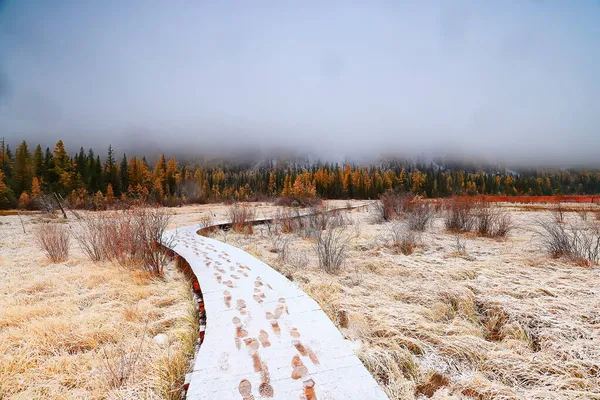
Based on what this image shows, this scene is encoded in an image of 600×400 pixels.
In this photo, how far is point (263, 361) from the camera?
7.59 ft

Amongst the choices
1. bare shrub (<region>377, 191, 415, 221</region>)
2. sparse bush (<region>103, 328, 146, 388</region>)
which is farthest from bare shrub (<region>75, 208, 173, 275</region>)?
bare shrub (<region>377, 191, 415, 221</region>)

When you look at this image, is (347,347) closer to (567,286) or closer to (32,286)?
(567,286)

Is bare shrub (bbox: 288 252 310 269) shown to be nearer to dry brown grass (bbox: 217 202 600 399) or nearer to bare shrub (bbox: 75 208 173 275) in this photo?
dry brown grass (bbox: 217 202 600 399)

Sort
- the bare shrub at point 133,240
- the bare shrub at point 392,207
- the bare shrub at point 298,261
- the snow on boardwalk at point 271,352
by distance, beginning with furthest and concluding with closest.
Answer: the bare shrub at point 392,207 < the bare shrub at point 298,261 < the bare shrub at point 133,240 < the snow on boardwalk at point 271,352

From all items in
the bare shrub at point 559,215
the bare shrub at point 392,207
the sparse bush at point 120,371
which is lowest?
the bare shrub at point 559,215

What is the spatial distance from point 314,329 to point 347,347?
45cm

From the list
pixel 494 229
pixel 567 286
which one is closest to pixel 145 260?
pixel 567 286

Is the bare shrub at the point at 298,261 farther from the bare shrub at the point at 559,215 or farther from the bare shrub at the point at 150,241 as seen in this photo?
the bare shrub at the point at 559,215

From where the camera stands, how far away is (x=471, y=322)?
10.2 feet

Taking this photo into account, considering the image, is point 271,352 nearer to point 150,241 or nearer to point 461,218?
point 150,241

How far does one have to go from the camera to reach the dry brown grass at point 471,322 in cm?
208

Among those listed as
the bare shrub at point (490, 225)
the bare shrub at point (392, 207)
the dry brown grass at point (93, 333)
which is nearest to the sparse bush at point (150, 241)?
the dry brown grass at point (93, 333)

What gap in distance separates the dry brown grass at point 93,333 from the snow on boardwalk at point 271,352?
284mm

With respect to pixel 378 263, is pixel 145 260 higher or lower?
higher
